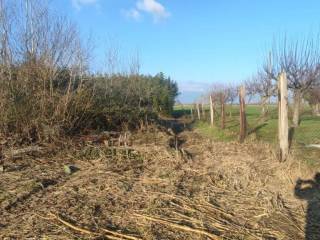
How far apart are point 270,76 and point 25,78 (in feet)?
55.2

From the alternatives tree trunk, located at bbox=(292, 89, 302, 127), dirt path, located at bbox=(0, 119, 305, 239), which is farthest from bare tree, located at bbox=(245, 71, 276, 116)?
dirt path, located at bbox=(0, 119, 305, 239)

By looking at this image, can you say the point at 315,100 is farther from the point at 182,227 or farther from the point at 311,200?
the point at 182,227

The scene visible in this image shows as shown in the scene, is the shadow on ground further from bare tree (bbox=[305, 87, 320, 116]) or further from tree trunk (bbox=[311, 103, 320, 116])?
tree trunk (bbox=[311, 103, 320, 116])

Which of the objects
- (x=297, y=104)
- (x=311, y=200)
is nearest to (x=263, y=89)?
(x=297, y=104)

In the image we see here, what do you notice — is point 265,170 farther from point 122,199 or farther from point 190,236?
point 190,236

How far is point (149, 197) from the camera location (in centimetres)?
539

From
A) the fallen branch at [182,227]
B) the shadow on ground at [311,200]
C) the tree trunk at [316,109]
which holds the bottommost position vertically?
the shadow on ground at [311,200]

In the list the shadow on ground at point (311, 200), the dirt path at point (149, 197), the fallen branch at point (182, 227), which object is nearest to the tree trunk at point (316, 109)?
the dirt path at point (149, 197)

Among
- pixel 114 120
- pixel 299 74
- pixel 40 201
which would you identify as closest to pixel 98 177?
pixel 40 201

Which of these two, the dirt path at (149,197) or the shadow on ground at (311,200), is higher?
the dirt path at (149,197)

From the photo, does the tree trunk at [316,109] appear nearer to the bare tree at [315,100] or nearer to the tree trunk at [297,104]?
the bare tree at [315,100]

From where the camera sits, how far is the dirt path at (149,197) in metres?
4.21

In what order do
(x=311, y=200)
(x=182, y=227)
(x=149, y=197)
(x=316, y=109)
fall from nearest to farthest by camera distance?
1. (x=182, y=227)
2. (x=149, y=197)
3. (x=311, y=200)
4. (x=316, y=109)

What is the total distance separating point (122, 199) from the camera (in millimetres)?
5324
